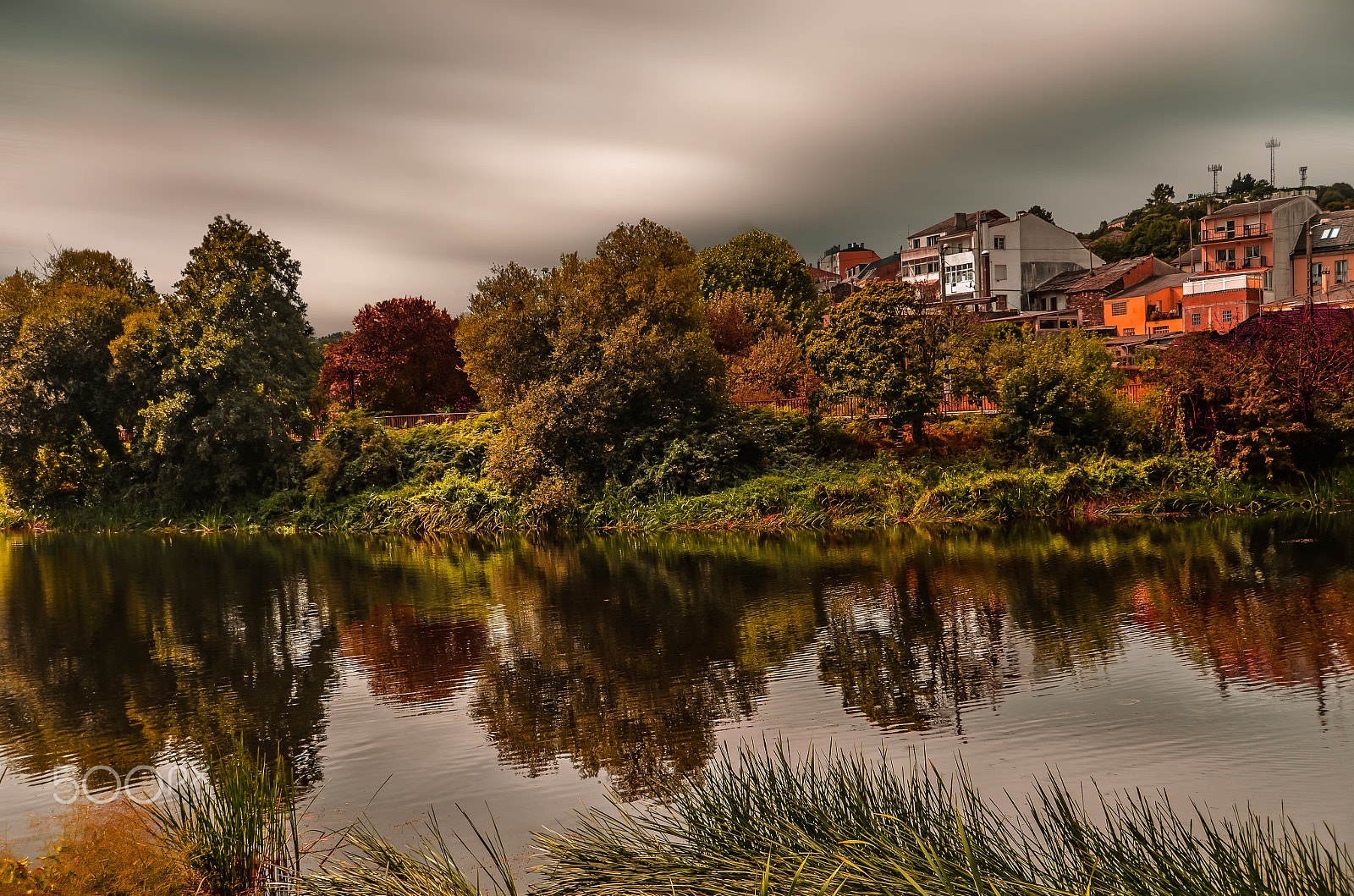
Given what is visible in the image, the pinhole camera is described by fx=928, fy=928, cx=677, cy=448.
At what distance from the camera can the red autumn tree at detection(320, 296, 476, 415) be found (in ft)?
174

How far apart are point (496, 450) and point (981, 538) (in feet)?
58.5

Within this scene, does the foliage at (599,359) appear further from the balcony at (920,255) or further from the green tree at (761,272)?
the balcony at (920,255)

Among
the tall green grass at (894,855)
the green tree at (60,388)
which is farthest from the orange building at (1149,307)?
the tall green grass at (894,855)

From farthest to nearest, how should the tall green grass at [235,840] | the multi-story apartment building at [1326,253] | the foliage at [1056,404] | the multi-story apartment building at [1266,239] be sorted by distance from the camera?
the multi-story apartment building at [1266,239] → the multi-story apartment building at [1326,253] → the foliage at [1056,404] → the tall green grass at [235,840]

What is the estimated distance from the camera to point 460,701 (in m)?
12.4

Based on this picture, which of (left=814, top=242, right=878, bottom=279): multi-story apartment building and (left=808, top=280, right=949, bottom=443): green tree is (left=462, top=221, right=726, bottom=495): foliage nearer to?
(left=808, top=280, right=949, bottom=443): green tree

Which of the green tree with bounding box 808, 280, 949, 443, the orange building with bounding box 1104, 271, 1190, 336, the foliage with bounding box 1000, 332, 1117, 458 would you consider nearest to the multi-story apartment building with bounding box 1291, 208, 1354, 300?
the orange building with bounding box 1104, 271, 1190, 336

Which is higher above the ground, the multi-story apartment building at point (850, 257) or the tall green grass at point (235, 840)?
the multi-story apartment building at point (850, 257)

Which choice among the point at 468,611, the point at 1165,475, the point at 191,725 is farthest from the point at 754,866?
the point at 1165,475

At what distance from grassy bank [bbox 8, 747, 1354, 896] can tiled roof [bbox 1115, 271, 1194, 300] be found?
A: 70.3 m

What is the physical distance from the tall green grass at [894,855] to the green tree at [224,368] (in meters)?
33.8

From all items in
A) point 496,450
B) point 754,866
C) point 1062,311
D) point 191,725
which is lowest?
point 191,725

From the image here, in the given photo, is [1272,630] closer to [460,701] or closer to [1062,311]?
[460,701]

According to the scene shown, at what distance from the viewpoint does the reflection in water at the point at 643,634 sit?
11.3 m
